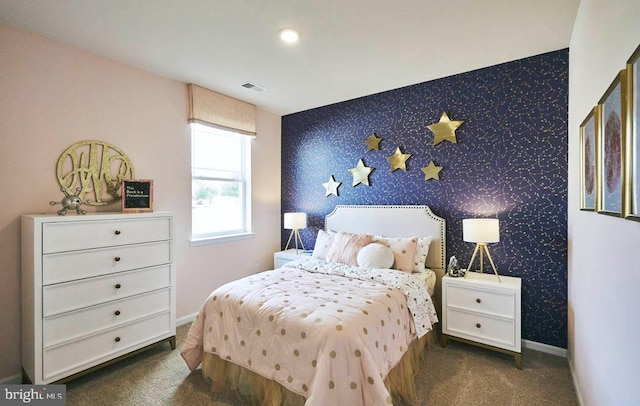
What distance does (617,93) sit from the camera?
43.5 inches

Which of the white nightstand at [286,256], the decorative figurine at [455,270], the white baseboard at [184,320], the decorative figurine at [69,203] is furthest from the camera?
the white nightstand at [286,256]

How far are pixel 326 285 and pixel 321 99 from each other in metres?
2.39

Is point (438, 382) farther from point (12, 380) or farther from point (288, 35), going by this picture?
point (12, 380)

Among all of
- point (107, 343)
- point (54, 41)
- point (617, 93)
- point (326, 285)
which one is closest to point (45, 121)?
point (54, 41)

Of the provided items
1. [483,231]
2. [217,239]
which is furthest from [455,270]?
[217,239]

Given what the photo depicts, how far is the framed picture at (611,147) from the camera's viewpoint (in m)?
1.05

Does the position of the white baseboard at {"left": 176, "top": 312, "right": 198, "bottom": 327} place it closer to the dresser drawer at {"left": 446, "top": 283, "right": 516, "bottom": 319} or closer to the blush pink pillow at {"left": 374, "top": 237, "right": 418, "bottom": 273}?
the blush pink pillow at {"left": 374, "top": 237, "right": 418, "bottom": 273}

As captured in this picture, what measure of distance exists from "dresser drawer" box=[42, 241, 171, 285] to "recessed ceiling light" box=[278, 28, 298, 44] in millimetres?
1981

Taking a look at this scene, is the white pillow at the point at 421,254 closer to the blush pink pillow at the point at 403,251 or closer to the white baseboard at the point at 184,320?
the blush pink pillow at the point at 403,251

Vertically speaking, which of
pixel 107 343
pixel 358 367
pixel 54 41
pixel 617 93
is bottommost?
pixel 107 343

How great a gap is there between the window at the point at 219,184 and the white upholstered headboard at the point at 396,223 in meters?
1.19

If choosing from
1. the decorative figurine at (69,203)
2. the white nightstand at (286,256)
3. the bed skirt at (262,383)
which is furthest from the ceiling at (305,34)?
the bed skirt at (262,383)

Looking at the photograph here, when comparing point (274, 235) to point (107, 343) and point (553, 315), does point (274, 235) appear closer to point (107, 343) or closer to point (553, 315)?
point (107, 343)

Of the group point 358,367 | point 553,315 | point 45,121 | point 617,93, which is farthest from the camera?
point 553,315
